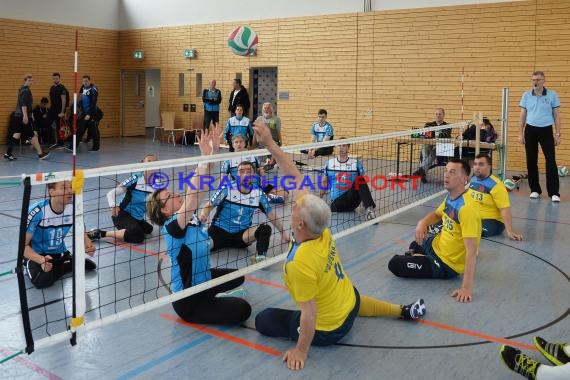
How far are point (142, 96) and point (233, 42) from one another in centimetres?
789

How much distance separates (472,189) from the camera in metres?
7.29

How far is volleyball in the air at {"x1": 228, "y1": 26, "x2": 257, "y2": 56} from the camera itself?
52.9 ft

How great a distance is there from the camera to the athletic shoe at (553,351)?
370 centimetres

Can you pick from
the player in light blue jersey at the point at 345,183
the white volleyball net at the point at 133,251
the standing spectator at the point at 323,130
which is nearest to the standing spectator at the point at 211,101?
the standing spectator at the point at 323,130

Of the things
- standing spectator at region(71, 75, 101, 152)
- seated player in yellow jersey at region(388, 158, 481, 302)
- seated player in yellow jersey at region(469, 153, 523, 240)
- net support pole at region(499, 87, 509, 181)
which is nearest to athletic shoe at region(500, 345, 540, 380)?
seated player in yellow jersey at region(388, 158, 481, 302)

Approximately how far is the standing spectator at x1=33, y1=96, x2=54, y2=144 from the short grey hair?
16.9 m

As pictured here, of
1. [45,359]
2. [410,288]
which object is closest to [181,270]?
[45,359]

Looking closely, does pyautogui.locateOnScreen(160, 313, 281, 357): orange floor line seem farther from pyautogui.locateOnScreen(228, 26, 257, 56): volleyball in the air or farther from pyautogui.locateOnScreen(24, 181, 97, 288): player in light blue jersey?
pyautogui.locateOnScreen(228, 26, 257, 56): volleyball in the air

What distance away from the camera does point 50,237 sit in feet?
18.1

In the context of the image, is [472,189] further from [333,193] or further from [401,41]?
[401,41]

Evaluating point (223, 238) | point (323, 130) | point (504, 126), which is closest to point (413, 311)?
point (223, 238)

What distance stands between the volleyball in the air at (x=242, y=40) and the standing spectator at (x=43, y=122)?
6.79 metres

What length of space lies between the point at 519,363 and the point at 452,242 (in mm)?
1932

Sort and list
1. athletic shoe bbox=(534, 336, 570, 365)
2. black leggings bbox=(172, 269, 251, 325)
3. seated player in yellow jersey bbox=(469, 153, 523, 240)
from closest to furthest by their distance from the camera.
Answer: athletic shoe bbox=(534, 336, 570, 365)
black leggings bbox=(172, 269, 251, 325)
seated player in yellow jersey bbox=(469, 153, 523, 240)
